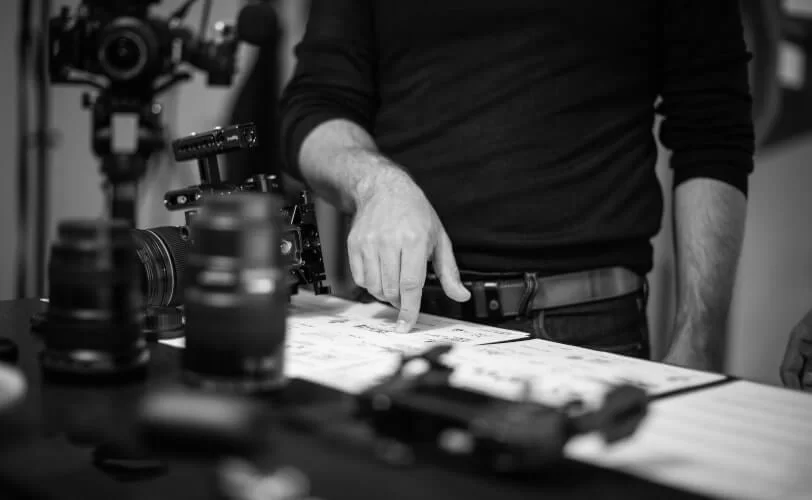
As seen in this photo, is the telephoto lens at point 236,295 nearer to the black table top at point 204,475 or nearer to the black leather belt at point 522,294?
the black table top at point 204,475

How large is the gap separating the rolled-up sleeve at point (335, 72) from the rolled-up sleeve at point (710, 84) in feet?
1.58

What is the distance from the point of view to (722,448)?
48 cm

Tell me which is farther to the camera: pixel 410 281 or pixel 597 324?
pixel 597 324

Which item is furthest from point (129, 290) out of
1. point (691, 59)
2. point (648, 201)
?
point (691, 59)

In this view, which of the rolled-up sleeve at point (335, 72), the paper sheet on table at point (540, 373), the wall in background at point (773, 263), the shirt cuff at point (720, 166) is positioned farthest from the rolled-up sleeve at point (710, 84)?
the wall in background at point (773, 263)

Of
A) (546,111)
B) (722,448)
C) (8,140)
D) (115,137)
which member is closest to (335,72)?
(546,111)

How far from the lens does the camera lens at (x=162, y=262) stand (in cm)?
83

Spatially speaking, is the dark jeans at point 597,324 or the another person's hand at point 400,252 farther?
the dark jeans at point 597,324

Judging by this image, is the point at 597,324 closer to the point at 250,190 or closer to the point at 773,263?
the point at 250,190

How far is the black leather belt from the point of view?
1.04m

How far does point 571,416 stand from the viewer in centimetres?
44

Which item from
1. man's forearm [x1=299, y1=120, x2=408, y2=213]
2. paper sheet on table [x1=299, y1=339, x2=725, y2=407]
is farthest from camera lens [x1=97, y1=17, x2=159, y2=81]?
paper sheet on table [x1=299, y1=339, x2=725, y2=407]

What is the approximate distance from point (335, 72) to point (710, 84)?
595mm

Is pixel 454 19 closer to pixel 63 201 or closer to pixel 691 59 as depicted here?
pixel 691 59
